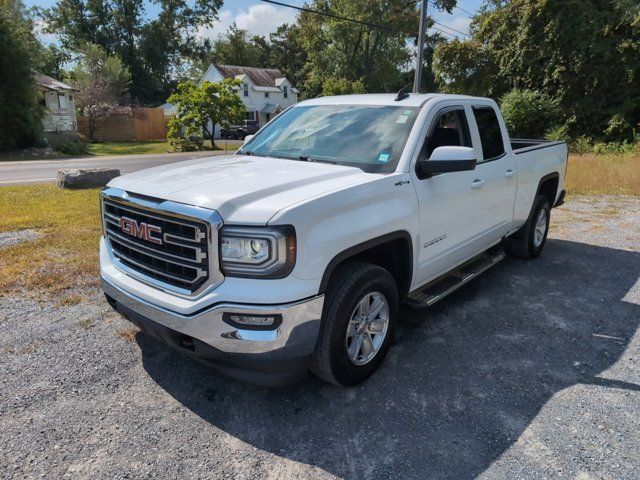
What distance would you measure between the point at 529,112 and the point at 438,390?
2054cm

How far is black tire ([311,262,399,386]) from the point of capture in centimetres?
286

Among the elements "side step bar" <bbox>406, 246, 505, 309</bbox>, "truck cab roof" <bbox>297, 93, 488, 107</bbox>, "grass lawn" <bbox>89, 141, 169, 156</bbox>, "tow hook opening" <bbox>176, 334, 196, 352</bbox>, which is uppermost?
"truck cab roof" <bbox>297, 93, 488, 107</bbox>

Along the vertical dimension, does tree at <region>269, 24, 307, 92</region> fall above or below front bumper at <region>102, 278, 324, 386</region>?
above

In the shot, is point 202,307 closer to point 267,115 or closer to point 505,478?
point 505,478

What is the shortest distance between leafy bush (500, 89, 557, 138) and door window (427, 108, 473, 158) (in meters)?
18.3

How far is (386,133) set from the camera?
3695mm

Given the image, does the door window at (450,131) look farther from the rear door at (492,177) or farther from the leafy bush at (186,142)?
the leafy bush at (186,142)

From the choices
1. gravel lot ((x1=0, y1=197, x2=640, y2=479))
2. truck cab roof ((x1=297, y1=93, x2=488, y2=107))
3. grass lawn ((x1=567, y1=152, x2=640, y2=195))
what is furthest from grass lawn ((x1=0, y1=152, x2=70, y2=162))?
truck cab roof ((x1=297, y1=93, x2=488, y2=107))

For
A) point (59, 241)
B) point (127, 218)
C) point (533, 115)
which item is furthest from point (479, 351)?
point (533, 115)

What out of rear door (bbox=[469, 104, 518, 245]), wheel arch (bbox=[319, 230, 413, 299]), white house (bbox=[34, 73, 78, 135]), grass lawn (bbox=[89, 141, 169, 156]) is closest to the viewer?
wheel arch (bbox=[319, 230, 413, 299])

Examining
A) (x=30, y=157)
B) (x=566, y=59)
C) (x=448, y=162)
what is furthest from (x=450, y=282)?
(x=30, y=157)

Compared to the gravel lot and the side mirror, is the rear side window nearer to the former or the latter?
the side mirror

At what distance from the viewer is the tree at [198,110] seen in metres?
28.6

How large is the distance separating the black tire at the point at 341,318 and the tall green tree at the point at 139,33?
191ft
